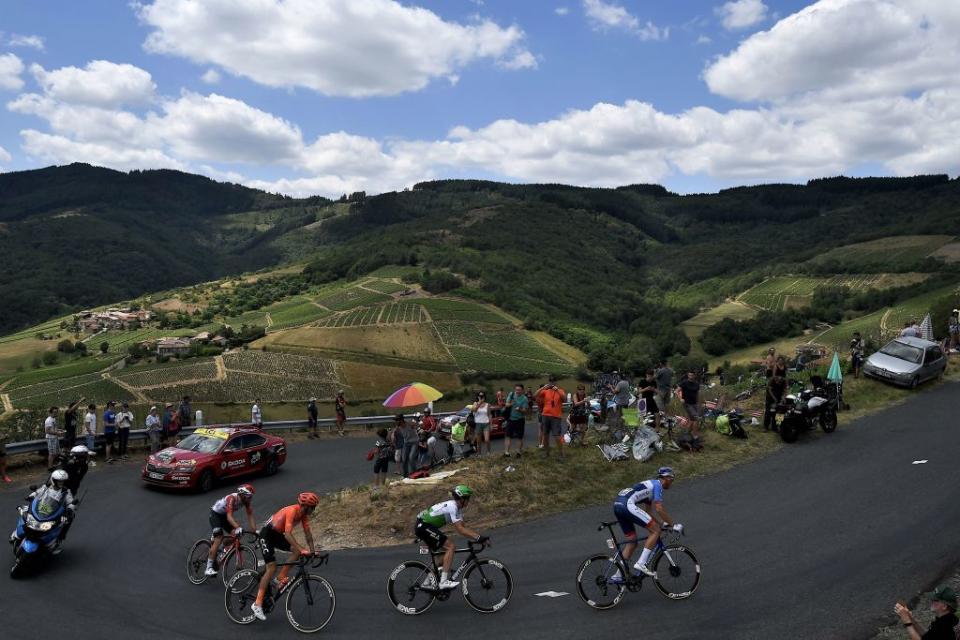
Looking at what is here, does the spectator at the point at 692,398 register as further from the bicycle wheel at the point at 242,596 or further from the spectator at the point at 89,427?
the spectator at the point at 89,427

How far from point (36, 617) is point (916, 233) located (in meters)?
186

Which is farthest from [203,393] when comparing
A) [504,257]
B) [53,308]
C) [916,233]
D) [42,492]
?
[916,233]

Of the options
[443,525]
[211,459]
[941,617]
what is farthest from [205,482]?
[941,617]

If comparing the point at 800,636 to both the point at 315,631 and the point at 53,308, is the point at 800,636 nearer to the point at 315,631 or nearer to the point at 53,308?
the point at 315,631

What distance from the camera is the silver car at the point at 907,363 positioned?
22.1 metres

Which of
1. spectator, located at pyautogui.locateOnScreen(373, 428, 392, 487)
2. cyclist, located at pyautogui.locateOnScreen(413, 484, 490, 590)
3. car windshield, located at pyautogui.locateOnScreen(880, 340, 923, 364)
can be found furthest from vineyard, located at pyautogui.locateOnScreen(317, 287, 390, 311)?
cyclist, located at pyautogui.locateOnScreen(413, 484, 490, 590)

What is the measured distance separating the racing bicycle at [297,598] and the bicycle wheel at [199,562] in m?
1.67

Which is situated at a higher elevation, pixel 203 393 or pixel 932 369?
pixel 932 369

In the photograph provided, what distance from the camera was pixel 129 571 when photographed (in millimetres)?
10562

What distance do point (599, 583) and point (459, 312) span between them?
103 metres

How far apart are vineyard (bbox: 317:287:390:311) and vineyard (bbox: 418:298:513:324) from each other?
30.4ft

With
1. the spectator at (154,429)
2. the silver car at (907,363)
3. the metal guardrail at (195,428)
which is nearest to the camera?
the metal guardrail at (195,428)

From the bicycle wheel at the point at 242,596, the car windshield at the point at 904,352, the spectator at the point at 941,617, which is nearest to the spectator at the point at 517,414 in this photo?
the bicycle wheel at the point at 242,596

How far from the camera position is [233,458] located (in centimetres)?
1725
